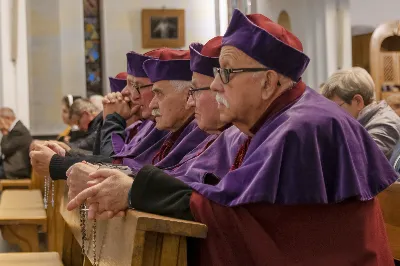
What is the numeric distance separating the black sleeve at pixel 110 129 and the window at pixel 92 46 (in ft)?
42.0

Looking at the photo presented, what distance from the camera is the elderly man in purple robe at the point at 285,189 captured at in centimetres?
244

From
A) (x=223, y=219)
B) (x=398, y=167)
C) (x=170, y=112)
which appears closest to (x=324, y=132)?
(x=223, y=219)

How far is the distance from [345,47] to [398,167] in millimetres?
9826

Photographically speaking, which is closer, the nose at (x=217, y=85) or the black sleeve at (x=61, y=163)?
the nose at (x=217, y=85)

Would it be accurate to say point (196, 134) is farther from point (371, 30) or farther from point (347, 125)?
point (371, 30)

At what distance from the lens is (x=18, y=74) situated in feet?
48.1

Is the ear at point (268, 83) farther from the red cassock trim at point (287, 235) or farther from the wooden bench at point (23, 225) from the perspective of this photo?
the wooden bench at point (23, 225)

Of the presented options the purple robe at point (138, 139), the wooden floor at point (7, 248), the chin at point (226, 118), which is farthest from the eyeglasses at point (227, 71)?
the wooden floor at point (7, 248)

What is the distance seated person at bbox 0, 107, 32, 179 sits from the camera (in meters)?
11.0

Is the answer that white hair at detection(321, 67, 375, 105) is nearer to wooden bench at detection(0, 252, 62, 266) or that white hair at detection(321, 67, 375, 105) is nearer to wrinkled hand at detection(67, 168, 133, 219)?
wooden bench at detection(0, 252, 62, 266)

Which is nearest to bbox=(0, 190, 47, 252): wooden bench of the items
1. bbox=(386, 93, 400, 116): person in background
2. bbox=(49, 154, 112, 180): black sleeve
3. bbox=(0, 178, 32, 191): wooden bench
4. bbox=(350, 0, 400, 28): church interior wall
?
bbox=(49, 154, 112, 180): black sleeve

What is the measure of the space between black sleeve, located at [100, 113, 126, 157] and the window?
504 inches

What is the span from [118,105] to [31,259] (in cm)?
114

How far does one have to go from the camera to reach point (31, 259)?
473 centimetres
